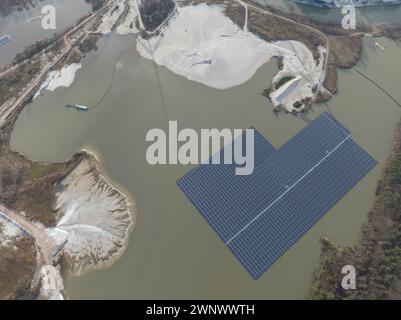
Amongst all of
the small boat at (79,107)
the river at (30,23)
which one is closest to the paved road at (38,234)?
the small boat at (79,107)

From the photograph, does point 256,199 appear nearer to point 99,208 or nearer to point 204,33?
point 99,208

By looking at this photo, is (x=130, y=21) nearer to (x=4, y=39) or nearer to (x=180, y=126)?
(x=4, y=39)

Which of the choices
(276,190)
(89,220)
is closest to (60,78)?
(89,220)

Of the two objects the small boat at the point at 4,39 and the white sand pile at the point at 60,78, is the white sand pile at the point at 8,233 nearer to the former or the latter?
the white sand pile at the point at 60,78

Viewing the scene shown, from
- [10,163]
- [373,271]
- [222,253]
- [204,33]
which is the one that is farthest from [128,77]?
[373,271]

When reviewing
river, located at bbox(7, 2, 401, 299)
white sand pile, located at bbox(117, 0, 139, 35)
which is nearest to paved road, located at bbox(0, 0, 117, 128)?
river, located at bbox(7, 2, 401, 299)

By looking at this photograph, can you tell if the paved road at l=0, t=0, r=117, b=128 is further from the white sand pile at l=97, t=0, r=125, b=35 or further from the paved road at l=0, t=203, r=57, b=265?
the paved road at l=0, t=203, r=57, b=265
